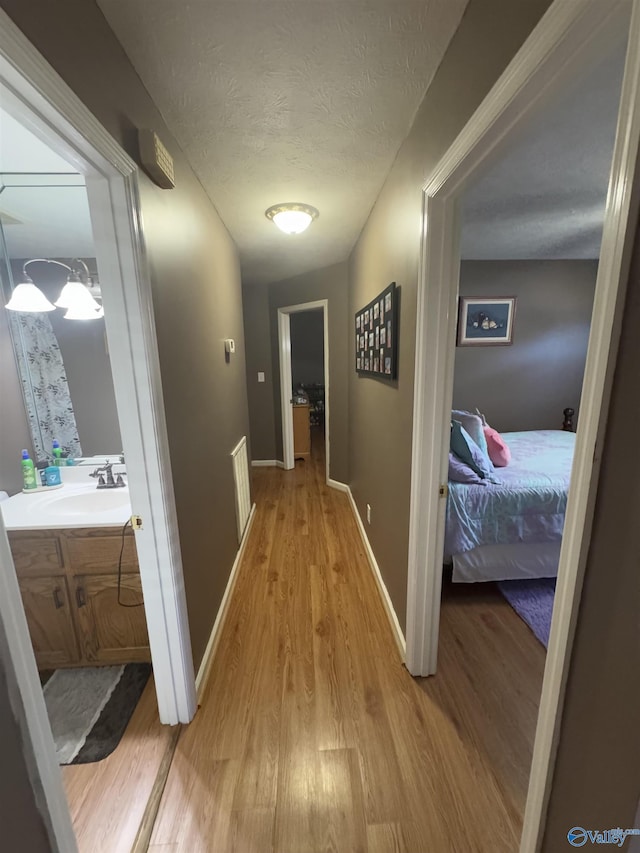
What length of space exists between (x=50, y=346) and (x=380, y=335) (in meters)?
1.84

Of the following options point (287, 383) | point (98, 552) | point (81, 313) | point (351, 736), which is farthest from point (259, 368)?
point (351, 736)

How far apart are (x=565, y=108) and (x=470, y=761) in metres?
2.54

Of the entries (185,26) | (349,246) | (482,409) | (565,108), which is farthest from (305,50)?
(482,409)

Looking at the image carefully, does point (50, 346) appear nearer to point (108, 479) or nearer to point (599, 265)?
point (108, 479)

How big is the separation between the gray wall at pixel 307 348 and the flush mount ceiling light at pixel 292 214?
5.36 meters

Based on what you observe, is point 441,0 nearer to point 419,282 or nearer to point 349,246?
point 419,282

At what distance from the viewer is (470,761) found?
4.11ft

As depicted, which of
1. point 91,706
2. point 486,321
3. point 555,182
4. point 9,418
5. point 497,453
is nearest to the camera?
point 91,706

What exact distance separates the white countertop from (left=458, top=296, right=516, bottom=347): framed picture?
3.69 metres

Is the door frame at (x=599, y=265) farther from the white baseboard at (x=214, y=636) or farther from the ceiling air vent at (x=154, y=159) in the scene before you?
the white baseboard at (x=214, y=636)

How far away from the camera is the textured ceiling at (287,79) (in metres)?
0.90

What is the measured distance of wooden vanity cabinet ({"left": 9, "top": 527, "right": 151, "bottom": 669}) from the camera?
1418 millimetres

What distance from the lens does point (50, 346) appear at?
1854 mm

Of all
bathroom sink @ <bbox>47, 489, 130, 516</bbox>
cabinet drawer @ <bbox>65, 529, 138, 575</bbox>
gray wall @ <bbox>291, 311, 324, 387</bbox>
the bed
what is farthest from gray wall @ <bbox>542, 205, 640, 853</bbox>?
gray wall @ <bbox>291, 311, 324, 387</bbox>
